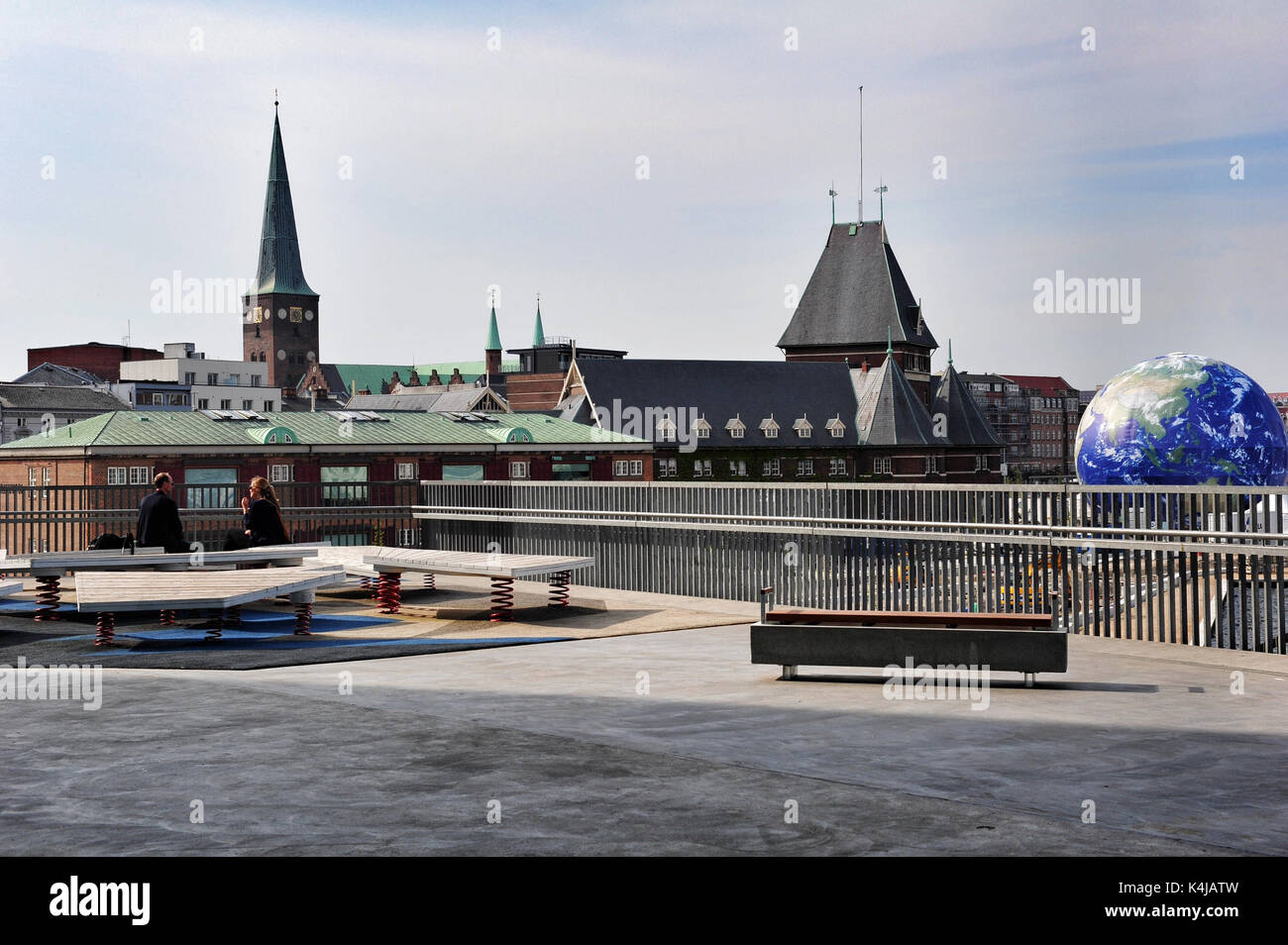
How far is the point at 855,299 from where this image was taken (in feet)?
444

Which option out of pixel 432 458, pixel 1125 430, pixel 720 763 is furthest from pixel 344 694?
pixel 432 458

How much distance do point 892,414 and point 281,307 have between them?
10357cm

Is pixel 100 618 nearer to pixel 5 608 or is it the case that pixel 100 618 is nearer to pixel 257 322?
pixel 5 608

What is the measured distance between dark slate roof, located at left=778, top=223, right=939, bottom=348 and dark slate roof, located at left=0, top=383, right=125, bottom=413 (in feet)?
211

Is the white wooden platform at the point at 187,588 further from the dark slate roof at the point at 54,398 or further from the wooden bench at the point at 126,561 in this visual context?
the dark slate roof at the point at 54,398

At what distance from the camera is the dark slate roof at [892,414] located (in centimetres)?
12250

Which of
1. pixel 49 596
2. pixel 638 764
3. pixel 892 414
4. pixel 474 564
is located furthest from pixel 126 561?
pixel 892 414

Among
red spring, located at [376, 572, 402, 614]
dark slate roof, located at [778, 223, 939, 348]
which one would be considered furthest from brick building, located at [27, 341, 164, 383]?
red spring, located at [376, 572, 402, 614]

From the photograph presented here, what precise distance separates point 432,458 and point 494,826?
163ft

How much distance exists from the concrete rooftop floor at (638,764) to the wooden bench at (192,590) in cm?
113

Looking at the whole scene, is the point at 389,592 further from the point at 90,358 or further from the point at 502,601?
the point at 90,358
